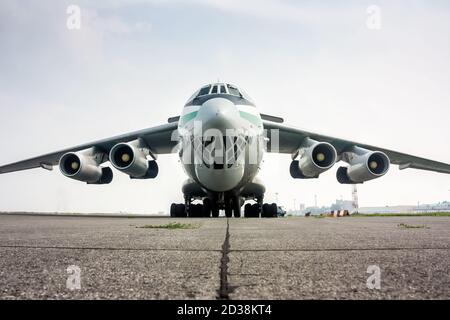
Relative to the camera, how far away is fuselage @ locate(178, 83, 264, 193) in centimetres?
927

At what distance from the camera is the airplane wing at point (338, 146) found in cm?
1384

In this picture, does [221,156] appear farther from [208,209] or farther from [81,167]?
→ [81,167]

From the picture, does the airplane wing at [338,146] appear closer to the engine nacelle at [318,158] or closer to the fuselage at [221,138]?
the engine nacelle at [318,158]

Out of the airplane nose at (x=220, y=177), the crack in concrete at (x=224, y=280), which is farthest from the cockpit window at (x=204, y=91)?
the crack in concrete at (x=224, y=280)

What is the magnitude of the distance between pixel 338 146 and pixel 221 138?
661 centimetres

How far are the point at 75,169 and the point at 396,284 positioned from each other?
11762 mm

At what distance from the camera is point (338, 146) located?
14.4m

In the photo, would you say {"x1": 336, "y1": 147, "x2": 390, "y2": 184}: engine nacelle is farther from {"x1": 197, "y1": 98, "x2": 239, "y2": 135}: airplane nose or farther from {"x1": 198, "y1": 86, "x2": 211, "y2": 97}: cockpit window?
{"x1": 198, "y1": 86, "x2": 211, "y2": 97}: cockpit window

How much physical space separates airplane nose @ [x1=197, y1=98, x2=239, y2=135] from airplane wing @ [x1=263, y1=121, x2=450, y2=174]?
4.28m

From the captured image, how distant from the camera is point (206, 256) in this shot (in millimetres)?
2586

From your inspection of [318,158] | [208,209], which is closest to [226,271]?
[318,158]

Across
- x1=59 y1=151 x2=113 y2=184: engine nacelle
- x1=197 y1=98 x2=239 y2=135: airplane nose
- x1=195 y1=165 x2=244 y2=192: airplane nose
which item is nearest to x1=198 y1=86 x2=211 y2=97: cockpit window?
x1=197 y1=98 x2=239 y2=135: airplane nose

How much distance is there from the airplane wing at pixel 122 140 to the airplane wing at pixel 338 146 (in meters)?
3.61
